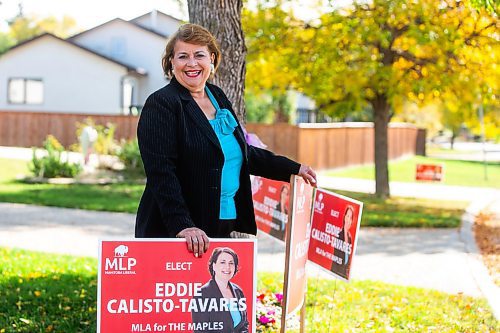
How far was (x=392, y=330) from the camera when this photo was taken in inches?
255

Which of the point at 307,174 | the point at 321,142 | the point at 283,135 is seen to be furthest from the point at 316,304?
the point at 321,142

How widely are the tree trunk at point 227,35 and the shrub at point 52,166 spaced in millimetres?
13186

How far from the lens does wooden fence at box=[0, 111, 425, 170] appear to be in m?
26.7

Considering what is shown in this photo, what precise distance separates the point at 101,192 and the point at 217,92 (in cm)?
1334

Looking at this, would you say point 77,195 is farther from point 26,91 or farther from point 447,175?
point 26,91

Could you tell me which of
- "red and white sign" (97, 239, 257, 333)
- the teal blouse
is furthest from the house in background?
"red and white sign" (97, 239, 257, 333)

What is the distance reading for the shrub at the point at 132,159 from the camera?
821 inches

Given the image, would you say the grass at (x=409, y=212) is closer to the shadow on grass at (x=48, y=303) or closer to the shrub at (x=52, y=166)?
the shrub at (x=52, y=166)

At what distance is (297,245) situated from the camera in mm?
5004

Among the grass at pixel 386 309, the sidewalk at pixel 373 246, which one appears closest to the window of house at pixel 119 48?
the sidewalk at pixel 373 246

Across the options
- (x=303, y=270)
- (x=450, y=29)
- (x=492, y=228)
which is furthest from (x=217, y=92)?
(x=450, y=29)

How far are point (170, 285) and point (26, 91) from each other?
36.3 m

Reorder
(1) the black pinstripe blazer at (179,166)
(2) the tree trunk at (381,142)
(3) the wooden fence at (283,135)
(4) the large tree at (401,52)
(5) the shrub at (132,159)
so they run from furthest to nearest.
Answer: (3) the wooden fence at (283,135) → (5) the shrub at (132,159) → (2) the tree trunk at (381,142) → (4) the large tree at (401,52) → (1) the black pinstripe blazer at (179,166)

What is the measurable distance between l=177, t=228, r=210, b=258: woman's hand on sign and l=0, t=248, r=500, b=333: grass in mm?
2435
